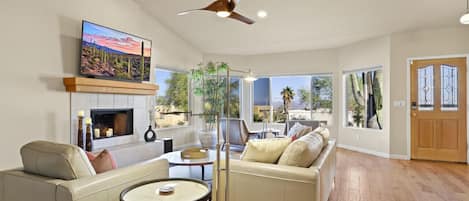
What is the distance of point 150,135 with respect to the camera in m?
5.70

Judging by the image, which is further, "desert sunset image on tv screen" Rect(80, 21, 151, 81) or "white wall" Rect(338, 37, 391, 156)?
"white wall" Rect(338, 37, 391, 156)

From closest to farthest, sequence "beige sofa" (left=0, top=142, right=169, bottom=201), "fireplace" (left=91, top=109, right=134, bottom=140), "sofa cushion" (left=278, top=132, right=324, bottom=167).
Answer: "beige sofa" (left=0, top=142, right=169, bottom=201) → "sofa cushion" (left=278, top=132, right=324, bottom=167) → "fireplace" (left=91, top=109, right=134, bottom=140)

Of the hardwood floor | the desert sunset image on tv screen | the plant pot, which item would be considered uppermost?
the desert sunset image on tv screen

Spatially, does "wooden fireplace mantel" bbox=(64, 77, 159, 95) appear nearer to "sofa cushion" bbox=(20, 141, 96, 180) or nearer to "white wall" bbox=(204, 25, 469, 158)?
"sofa cushion" bbox=(20, 141, 96, 180)

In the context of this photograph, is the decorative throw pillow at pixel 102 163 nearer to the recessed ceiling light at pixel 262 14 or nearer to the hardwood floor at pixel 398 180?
the hardwood floor at pixel 398 180

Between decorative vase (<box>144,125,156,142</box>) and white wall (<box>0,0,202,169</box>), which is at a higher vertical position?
white wall (<box>0,0,202,169</box>)

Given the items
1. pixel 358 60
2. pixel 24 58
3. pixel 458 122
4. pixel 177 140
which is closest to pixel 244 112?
pixel 177 140

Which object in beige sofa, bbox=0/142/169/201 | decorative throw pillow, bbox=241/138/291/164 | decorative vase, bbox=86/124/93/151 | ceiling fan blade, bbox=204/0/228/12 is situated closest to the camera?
beige sofa, bbox=0/142/169/201

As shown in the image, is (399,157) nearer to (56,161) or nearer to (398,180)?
(398,180)

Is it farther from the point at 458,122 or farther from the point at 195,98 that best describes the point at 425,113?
the point at 195,98

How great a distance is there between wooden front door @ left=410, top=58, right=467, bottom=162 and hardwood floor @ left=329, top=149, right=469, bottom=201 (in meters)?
0.33

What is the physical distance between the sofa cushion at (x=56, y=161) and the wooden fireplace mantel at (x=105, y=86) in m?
2.41

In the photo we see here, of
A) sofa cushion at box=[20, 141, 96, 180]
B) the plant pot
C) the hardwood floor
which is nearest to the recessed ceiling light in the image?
the plant pot

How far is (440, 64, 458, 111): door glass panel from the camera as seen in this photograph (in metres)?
5.32
